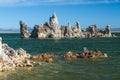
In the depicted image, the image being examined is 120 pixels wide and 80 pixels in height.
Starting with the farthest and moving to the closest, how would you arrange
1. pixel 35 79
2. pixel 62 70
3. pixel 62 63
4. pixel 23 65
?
pixel 62 63 < pixel 23 65 < pixel 62 70 < pixel 35 79

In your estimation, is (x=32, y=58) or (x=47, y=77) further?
(x=32, y=58)

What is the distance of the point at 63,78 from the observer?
48562 mm

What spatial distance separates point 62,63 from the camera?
64.1 metres

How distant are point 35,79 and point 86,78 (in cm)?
627

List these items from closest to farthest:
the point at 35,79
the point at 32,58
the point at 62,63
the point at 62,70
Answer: the point at 35,79 < the point at 62,70 < the point at 62,63 < the point at 32,58

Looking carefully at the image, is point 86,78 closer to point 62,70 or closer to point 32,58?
point 62,70

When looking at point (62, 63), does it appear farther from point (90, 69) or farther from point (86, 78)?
point (86, 78)

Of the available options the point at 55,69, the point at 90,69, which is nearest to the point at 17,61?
the point at 55,69

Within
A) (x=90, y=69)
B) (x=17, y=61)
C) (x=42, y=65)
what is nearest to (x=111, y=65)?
(x=90, y=69)

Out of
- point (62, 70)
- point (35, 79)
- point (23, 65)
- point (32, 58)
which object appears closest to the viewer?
point (35, 79)

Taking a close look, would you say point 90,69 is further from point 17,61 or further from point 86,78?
point 17,61

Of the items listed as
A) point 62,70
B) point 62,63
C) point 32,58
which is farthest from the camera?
point 32,58

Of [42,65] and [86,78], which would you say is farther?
[42,65]

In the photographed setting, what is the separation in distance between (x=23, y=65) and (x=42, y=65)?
3.17 metres
